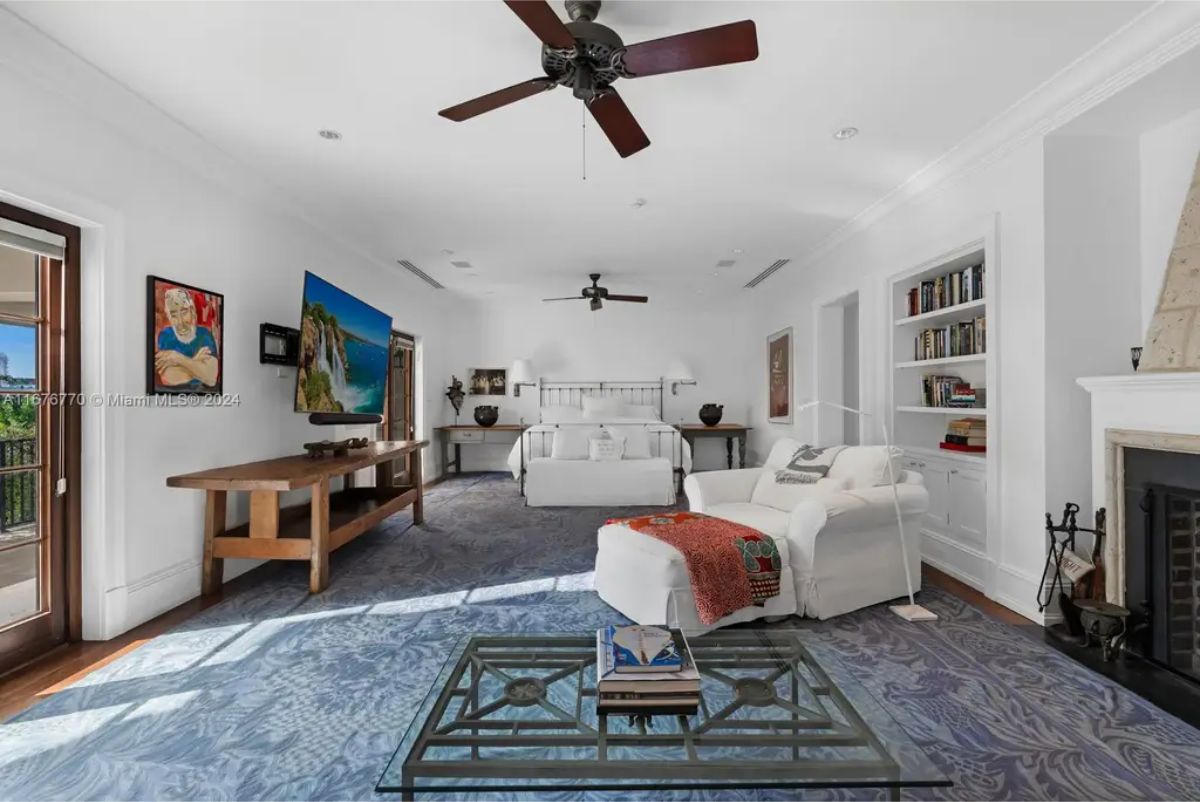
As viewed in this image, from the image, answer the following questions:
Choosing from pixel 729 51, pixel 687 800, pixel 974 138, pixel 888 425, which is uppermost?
pixel 974 138

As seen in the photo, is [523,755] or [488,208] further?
[488,208]

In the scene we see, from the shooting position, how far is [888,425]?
4164mm

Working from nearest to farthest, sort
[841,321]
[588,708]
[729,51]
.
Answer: [588,708], [729,51], [841,321]

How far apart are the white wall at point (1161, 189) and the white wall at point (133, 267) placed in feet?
14.1

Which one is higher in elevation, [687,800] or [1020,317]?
[1020,317]

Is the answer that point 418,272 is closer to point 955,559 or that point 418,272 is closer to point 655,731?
point 955,559

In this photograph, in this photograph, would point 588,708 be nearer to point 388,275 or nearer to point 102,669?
point 102,669

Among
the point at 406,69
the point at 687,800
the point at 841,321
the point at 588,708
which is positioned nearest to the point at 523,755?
the point at 588,708

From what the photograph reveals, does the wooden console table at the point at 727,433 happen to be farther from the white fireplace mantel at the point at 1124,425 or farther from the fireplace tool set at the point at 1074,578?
the white fireplace mantel at the point at 1124,425

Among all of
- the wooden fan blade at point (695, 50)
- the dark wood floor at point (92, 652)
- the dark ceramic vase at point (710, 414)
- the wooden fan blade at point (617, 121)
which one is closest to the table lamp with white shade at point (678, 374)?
the dark ceramic vase at point (710, 414)

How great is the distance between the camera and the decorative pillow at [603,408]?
7633 millimetres

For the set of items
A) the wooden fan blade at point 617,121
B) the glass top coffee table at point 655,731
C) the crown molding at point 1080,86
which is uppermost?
the crown molding at point 1080,86

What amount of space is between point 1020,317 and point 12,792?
4407mm

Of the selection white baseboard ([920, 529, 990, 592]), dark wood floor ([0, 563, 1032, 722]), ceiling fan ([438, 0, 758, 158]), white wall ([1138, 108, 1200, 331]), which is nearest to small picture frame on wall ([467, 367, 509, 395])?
dark wood floor ([0, 563, 1032, 722])
